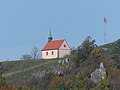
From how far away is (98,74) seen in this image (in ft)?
286

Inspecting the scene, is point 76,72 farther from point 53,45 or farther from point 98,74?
point 53,45

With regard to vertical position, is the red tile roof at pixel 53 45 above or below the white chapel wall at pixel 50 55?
above

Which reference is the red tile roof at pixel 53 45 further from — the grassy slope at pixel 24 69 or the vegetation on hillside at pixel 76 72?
the vegetation on hillside at pixel 76 72

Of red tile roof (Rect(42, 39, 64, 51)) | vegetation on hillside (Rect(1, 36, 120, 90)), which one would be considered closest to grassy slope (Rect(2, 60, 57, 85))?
vegetation on hillside (Rect(1, 36, 120, 90))

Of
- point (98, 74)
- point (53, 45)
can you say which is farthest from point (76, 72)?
point (53, 45)

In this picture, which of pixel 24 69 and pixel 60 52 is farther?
pixel 60 52

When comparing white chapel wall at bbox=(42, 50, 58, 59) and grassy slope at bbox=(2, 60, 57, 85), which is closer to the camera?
grassy slope at bbox=(2, 60, 57, 85)

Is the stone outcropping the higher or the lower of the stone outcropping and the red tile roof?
the lower

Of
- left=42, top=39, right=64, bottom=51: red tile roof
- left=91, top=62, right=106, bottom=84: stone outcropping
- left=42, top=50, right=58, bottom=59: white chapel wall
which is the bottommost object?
left=91, top=62, right=106, bottom=84: stone outcropping

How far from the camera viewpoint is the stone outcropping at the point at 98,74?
85938 millimetres

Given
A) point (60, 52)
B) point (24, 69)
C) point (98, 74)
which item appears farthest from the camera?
point (60, 52)

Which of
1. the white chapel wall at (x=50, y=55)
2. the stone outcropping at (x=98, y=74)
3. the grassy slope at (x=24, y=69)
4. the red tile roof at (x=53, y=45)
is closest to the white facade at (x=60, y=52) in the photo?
the white chapel wall at (x=50, y=55)

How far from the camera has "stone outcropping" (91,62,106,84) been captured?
85.9m

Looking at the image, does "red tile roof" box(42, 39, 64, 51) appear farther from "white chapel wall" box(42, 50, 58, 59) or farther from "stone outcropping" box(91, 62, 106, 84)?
"stone outcropping" box(91, 62, 106, 84)
